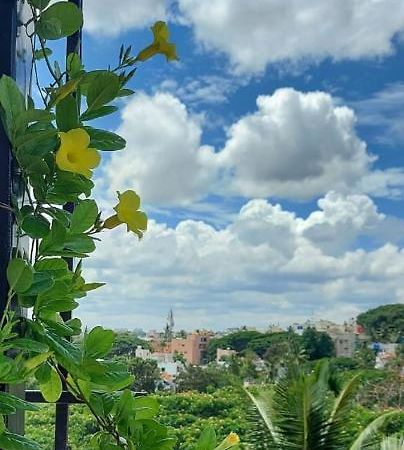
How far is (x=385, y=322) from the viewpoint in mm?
4434

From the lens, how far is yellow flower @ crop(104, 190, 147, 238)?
0.31 meters

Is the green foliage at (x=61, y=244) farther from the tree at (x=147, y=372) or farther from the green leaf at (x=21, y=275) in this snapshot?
the tree at (x=147, y=372)

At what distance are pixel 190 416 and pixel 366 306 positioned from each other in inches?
58.4

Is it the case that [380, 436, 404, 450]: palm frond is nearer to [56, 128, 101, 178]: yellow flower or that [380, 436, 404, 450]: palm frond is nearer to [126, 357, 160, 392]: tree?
[126, 357, 160, 392]: tree

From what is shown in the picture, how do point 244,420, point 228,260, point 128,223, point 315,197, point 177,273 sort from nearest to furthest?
point 128,223, point 244,420, point 177,273, point 228,260, point 315,197

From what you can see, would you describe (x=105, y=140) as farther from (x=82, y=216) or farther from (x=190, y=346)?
(x=190, y=346)

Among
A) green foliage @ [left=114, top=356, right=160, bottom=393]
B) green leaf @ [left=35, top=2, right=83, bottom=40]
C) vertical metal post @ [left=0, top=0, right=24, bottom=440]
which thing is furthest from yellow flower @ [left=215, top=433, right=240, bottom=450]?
green foliage @ [left=114, top=356, right=160, bottom=393]

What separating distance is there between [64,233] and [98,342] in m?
0.05

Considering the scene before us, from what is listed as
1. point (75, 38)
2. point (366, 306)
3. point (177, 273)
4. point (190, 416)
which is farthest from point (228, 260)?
point (75, 38)

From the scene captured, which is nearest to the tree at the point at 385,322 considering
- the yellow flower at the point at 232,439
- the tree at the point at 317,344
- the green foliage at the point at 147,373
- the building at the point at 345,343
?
the building at the point at 345,343

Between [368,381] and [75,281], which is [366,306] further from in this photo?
[75,281]

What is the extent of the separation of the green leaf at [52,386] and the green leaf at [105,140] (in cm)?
10

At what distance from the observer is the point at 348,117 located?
6.18m

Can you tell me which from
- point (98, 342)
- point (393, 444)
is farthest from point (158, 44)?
point (393, 444)
